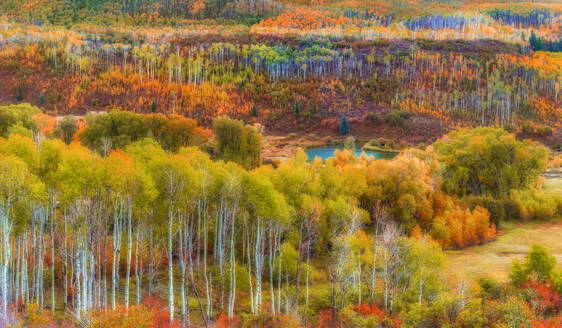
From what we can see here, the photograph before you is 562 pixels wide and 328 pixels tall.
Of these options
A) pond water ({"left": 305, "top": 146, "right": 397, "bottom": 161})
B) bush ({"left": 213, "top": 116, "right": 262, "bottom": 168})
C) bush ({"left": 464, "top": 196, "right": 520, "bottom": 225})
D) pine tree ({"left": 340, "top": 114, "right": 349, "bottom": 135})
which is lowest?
pond water ({"left": 305, "top": 146, "right": 397, "bottom": 161})

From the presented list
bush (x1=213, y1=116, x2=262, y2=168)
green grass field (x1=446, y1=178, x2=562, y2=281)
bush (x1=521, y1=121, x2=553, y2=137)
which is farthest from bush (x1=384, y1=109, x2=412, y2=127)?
green grass field (x1=446, y1=178, x2=562, y2=281)

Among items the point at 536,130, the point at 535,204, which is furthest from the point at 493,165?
the point at 536,130

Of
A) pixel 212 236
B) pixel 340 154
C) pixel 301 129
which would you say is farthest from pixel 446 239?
pixel 301 129

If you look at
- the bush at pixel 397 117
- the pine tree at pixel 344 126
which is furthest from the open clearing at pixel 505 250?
the pine tree at pixel 344 126

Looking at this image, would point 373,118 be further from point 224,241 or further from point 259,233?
point 224,241

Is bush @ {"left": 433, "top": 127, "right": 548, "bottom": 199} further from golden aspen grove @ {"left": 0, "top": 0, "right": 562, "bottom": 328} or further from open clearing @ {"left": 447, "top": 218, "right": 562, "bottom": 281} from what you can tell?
open clearing @ {"left": 447, "top": 218, "right": 562, "bottom": 281}

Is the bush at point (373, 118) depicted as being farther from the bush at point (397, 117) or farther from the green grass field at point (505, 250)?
the green grass field at point (505, 250)

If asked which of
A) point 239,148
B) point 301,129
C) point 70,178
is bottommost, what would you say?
point 301,129

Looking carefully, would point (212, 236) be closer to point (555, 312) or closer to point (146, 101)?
point (555, 312)

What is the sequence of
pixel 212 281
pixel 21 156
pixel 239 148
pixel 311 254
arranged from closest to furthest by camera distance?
Answer: 1. pixel 21 156
2. pixel 212 281
3. pixel 311 254
4. pixel 239 148
